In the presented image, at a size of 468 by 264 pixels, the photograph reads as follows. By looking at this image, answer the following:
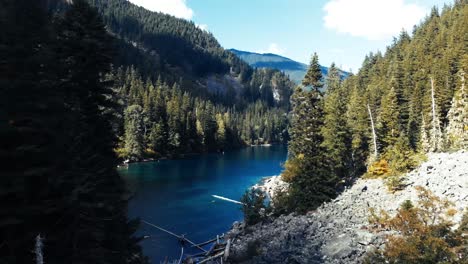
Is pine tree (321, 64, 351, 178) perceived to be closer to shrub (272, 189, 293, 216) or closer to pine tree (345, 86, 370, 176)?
pine tree (345, 86, 370, 176)

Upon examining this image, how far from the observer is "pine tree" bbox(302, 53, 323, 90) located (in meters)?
33.8

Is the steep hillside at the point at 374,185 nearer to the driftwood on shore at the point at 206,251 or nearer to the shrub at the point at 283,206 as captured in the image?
the shrub at the point at 283,206

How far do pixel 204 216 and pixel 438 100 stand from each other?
38.2 meters

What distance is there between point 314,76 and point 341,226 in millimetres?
16286

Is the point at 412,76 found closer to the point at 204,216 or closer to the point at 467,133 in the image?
the point at 467,133

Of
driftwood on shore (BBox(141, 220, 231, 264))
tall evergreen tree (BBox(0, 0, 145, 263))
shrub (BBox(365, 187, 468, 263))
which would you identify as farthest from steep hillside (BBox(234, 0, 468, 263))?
tall evergreen tree (BBox(0, 0, 145, 263))

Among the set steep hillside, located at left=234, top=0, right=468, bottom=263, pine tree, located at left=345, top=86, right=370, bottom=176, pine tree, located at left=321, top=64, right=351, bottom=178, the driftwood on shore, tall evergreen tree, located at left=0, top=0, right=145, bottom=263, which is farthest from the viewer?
pine tree, located at left=345, top=86, right=370, bottom=176

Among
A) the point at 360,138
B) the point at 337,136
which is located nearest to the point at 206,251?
the point at 337,136

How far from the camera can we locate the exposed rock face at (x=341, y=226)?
18.4 metres

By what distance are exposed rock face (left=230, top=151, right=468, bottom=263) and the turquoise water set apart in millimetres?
5185

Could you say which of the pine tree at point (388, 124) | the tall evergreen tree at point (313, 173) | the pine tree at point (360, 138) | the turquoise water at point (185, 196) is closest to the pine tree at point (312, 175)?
the tall evergreen tree at point (313, 173)

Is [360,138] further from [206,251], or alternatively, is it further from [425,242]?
[425,242]

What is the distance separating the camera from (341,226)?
2230 centimetres

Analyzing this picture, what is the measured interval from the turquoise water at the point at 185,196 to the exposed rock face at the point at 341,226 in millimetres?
5185
